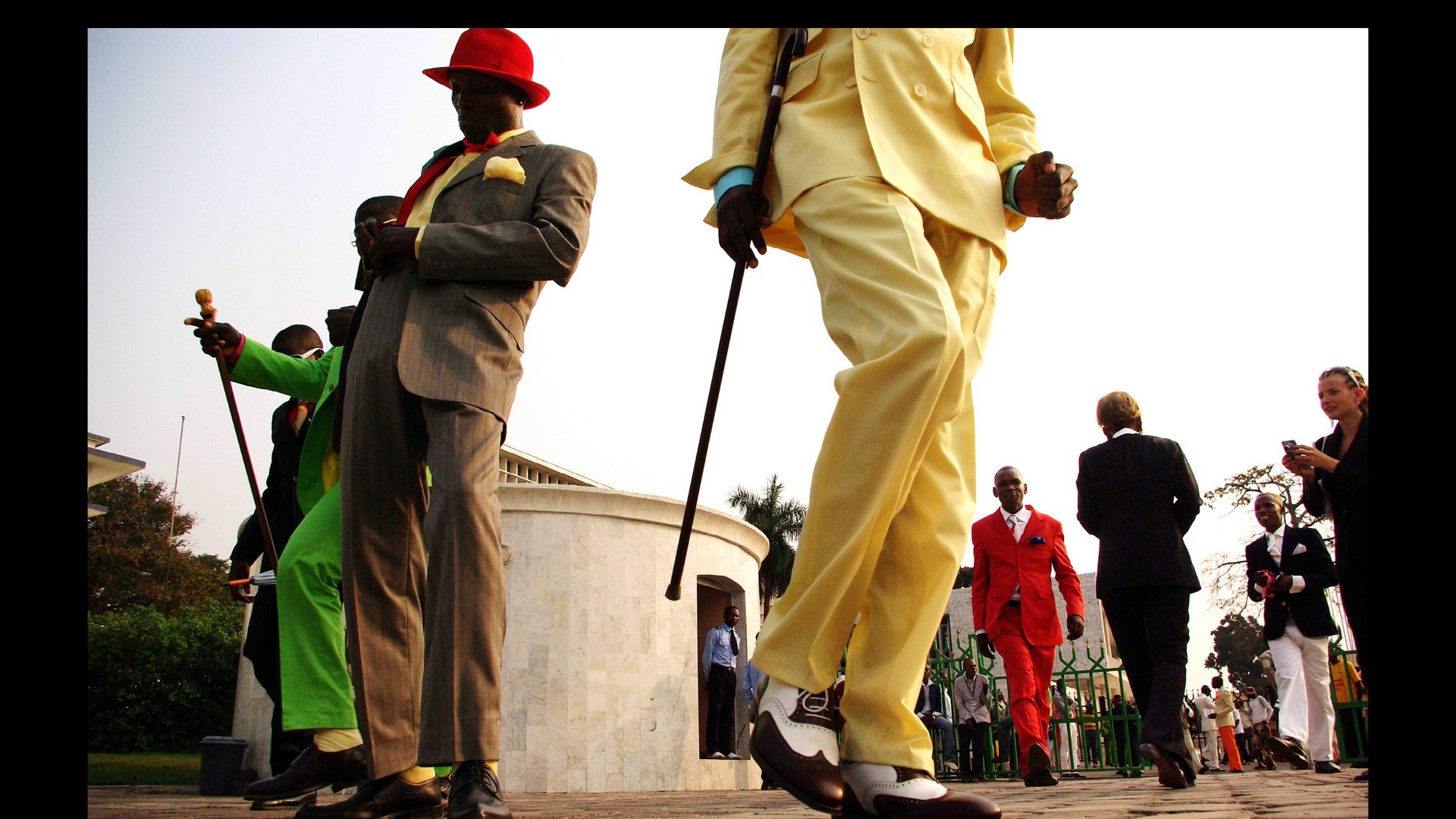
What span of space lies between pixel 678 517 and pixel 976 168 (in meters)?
14.2

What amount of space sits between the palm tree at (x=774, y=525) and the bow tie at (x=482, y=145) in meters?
47.0

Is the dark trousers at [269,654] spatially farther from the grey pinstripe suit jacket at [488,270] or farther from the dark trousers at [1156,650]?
the dark trousers at [1156,650]

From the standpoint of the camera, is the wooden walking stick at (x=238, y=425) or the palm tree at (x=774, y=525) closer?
the wooden walking stick at (x=238, y=425)

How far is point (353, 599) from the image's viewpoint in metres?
2.86

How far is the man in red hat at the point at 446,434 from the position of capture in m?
2.53

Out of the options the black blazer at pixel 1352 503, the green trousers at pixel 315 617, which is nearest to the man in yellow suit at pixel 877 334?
the green trousers at pixel 315 617

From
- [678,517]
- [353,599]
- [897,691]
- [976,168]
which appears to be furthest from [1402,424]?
[678,517]

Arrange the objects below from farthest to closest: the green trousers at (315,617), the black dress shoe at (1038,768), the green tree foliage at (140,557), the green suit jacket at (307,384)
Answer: the green tree foliage at (140,557) < the black dress shoe at (1038,768) < the green suit jacket at (307,384) < the green trousers at (315,617)

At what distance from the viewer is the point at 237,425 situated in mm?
4129

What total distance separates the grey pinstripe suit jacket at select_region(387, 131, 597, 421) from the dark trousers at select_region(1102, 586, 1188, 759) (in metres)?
3.60

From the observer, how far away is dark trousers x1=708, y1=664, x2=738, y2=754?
16.1m

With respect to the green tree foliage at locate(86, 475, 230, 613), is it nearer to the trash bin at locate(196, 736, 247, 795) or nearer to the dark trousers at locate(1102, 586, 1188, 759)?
the trash bin at locate(196, 736, 247, 795)

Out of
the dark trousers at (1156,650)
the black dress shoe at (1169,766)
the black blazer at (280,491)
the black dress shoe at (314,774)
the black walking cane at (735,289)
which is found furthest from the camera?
the black blazer at (280,491)

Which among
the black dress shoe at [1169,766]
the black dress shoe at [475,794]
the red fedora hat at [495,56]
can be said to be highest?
the red fedora hat at [495,56]
